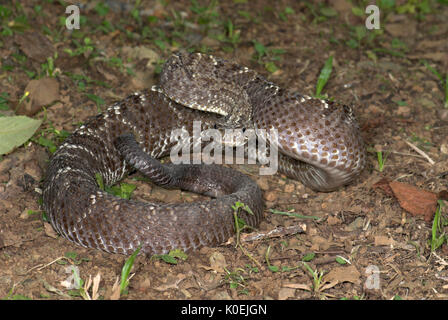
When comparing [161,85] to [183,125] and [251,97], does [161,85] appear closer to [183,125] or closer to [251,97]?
[183,125]

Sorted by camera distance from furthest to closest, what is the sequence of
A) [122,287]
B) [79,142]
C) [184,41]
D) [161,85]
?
[184,41] → [161,85] → [79,142] → [122,287]

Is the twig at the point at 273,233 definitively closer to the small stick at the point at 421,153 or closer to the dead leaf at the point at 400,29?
the small stick at the point at 421,153

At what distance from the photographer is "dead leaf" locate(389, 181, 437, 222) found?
22.2ft

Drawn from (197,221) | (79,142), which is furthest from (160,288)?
(79,142)

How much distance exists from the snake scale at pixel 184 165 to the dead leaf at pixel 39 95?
43.7 inches

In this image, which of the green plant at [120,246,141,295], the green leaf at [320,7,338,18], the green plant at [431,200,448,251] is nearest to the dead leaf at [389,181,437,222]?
the green plant at [431,200,448,251]

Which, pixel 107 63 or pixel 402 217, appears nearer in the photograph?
pixel 402 217

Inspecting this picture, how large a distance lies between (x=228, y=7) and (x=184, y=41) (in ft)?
4.98

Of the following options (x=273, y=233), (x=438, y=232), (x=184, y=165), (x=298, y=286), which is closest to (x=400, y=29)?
(x=438, y=232)

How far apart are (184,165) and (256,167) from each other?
3.79 ft

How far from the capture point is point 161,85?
8234 mm

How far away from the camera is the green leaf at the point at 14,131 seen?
275 inches
